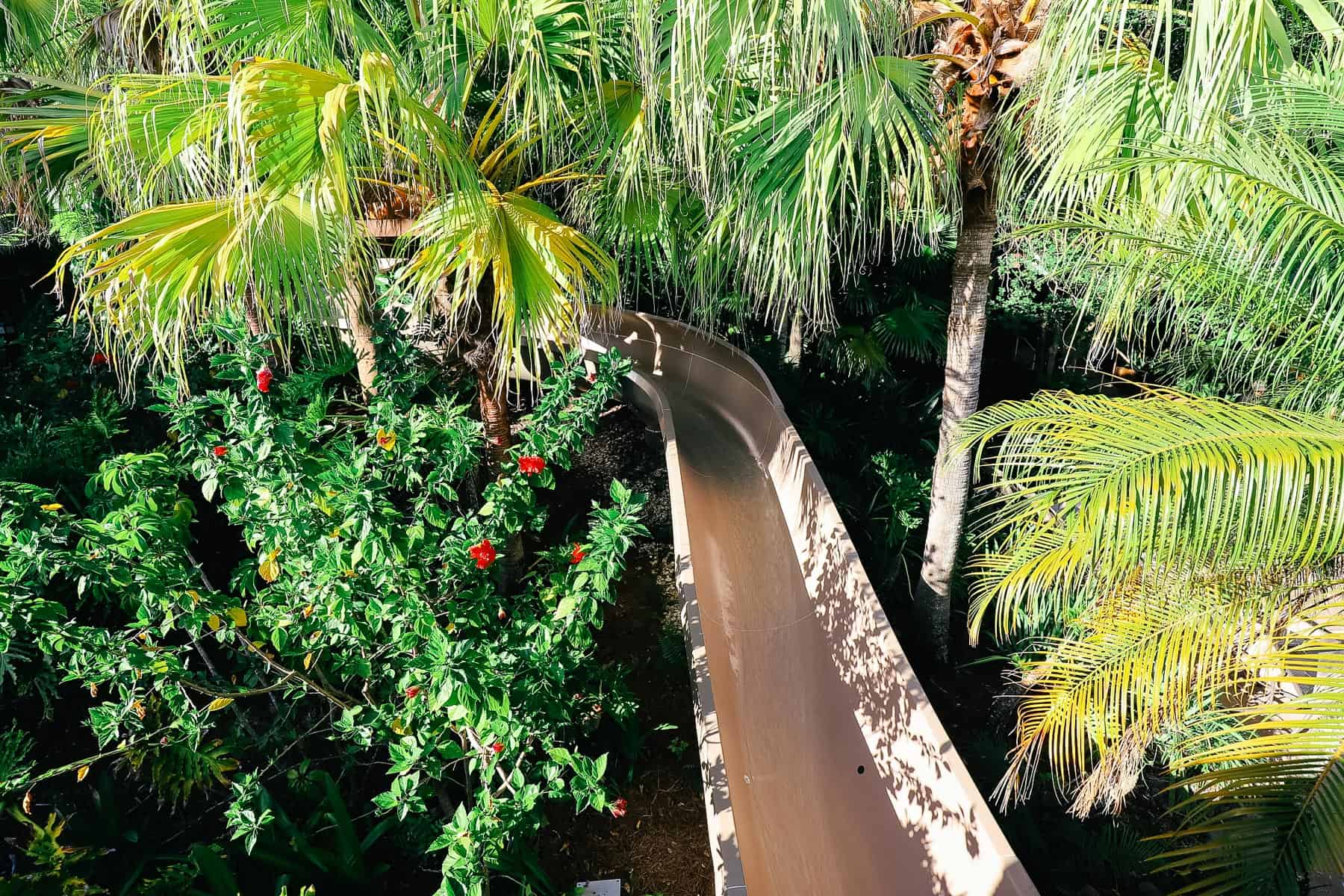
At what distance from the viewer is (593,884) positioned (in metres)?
4.07

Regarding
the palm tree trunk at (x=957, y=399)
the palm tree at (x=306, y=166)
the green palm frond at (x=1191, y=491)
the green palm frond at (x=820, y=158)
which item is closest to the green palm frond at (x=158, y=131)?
the palm tree at (x=306, y=166)

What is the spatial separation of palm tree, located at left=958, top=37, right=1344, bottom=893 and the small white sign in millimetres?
2095

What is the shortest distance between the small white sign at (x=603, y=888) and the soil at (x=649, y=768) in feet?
0.53

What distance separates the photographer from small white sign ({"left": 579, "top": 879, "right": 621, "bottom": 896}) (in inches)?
158

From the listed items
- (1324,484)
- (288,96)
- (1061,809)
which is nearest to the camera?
(1324,484)

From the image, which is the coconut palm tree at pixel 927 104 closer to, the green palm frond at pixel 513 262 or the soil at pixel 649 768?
the green palm frond at pixel 513 262

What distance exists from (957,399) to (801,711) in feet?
8.10

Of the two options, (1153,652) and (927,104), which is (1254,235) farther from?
(1153,652)

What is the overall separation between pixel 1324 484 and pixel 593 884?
11.8 ft

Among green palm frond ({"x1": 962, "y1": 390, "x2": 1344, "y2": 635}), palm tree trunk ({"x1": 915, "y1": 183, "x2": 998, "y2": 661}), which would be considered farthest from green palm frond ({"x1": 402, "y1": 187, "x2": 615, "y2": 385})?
palm tree trunk ({"x1": 915, "y1": 183, "x2": 998, "y2": 661})

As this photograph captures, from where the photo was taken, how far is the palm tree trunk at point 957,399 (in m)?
4.98

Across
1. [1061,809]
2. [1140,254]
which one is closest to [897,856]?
[1061,809]

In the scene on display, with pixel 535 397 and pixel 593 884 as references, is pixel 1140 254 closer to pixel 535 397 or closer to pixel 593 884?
pixel 593 884

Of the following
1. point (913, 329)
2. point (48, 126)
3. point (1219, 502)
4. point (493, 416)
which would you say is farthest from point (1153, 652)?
point (913, 329)
